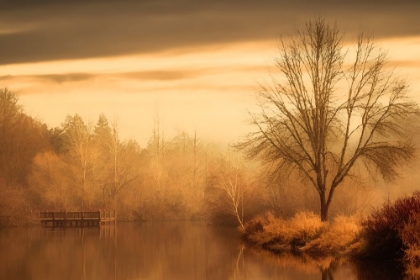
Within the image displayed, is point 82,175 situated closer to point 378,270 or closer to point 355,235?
point 355,235

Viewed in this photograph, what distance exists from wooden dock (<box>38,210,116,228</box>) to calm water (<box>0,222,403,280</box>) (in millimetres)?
26701

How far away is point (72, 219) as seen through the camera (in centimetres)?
7412

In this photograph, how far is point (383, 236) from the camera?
28.6m

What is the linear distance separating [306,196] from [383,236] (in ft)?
87.6

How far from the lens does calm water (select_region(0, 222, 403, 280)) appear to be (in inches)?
1013

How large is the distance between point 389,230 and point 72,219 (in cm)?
5005

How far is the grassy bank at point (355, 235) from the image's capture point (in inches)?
1056

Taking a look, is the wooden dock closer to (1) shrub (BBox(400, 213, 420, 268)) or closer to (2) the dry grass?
(2) the dry grass

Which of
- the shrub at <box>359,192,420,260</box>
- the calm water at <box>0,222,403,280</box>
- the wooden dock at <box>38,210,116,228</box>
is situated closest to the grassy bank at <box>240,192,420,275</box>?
the shrub at <box>359,192,420,260</box>

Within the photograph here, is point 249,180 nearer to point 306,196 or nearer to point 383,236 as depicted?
point 306,196

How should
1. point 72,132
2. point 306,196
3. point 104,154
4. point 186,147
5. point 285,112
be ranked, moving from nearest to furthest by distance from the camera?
point 285,112 < point 306,196 < point 72,132 < point 104,154 < point 186,147

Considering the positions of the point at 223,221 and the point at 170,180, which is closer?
the point at 223,221

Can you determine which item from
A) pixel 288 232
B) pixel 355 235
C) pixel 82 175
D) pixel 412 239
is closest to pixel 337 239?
pixel 355 235

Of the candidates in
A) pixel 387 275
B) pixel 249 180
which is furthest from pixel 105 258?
pixel 249 180
